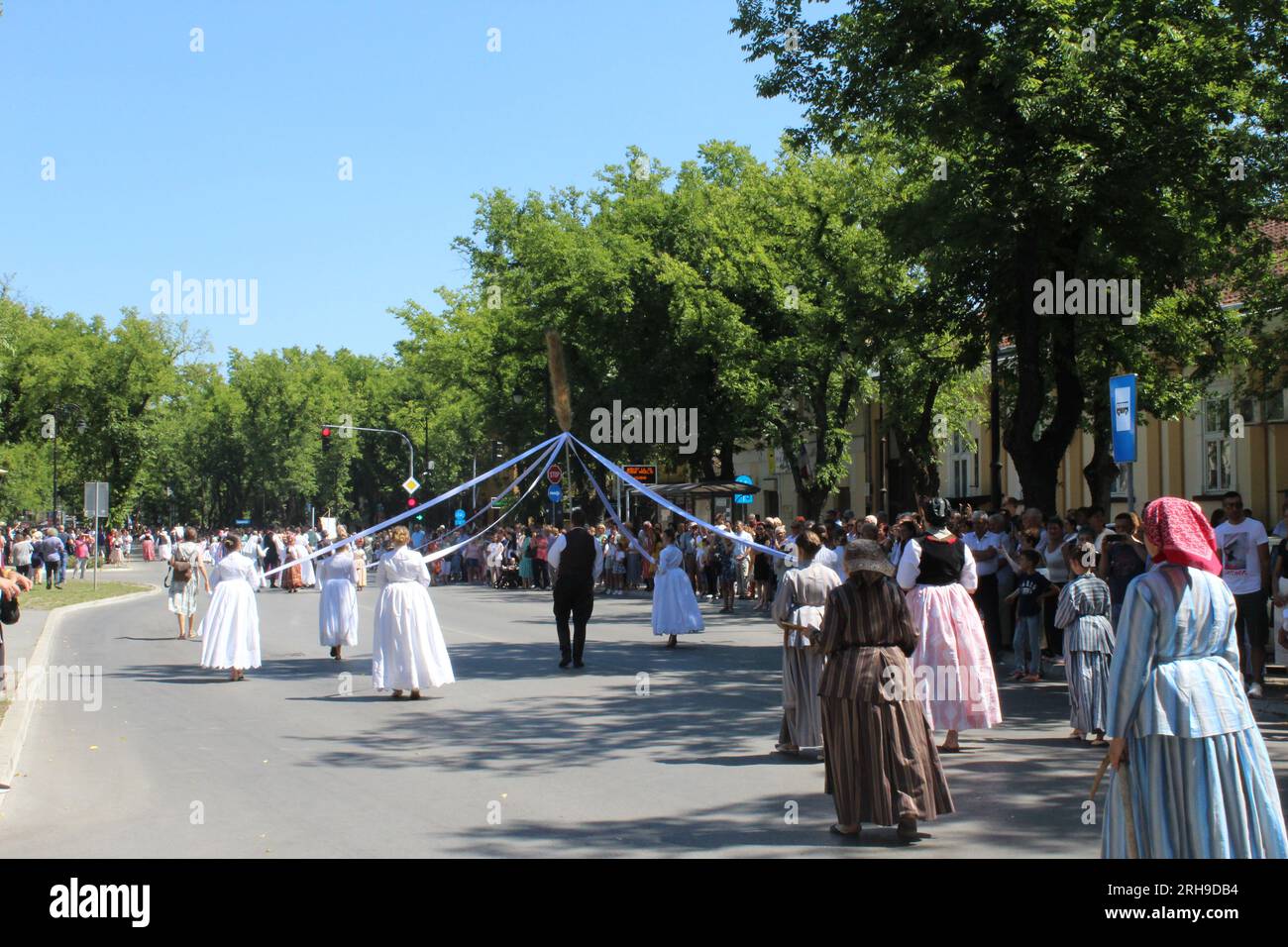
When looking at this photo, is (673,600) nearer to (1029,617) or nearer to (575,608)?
(575,608)

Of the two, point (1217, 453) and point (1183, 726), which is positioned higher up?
point (1217, 453)

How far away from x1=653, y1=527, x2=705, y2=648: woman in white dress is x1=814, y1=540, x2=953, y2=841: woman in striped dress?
11.1 m

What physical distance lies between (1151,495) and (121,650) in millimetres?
27186

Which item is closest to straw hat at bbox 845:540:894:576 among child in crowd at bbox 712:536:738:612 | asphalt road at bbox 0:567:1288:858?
asphalt road at bbox 0:567:1288:858

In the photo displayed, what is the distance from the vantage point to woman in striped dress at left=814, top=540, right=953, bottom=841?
7258mm

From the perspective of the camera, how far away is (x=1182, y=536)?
5.37 meters

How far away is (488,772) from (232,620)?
7288 mm

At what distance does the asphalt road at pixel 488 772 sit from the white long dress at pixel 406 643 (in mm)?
258

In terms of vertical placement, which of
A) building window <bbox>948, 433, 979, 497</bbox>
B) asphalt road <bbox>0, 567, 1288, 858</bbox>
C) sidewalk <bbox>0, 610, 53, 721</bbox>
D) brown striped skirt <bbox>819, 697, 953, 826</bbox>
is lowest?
asphalt road <bbox>0, 567, 1288, 858</bbox>

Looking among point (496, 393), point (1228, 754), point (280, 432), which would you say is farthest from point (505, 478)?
point (1228, 754)
